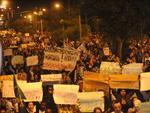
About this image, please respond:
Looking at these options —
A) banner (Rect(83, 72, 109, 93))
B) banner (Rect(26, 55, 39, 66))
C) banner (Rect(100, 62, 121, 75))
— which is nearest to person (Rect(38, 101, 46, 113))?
banner (Rect(83, 72, 109, 93))

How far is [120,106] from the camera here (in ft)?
40.0

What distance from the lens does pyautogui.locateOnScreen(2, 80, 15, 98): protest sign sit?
44.9 ft

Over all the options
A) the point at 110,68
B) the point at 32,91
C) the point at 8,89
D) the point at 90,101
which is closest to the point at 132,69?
the point at 110,68

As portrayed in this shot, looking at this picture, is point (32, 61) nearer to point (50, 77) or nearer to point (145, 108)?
point (50, 77)

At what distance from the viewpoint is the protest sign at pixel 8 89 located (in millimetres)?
13695

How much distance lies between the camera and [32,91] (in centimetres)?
1316

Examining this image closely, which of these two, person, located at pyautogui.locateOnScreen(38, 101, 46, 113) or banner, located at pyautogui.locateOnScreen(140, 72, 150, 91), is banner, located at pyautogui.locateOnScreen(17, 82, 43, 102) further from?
banner, located at pyautogui.locateOnScreen(140, 72, 150, 91)

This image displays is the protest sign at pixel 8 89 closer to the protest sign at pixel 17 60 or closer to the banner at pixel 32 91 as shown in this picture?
the banner at pixel 32 91

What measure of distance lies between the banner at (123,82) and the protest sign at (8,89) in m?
2.43

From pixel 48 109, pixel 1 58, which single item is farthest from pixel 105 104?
pixel 1 58

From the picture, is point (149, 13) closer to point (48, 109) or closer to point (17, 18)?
point (48, 109)

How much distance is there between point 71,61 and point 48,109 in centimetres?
332

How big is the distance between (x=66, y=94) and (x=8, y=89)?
65.8 inches

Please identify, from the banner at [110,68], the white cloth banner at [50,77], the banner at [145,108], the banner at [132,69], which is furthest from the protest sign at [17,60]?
the banner at [145,108]
